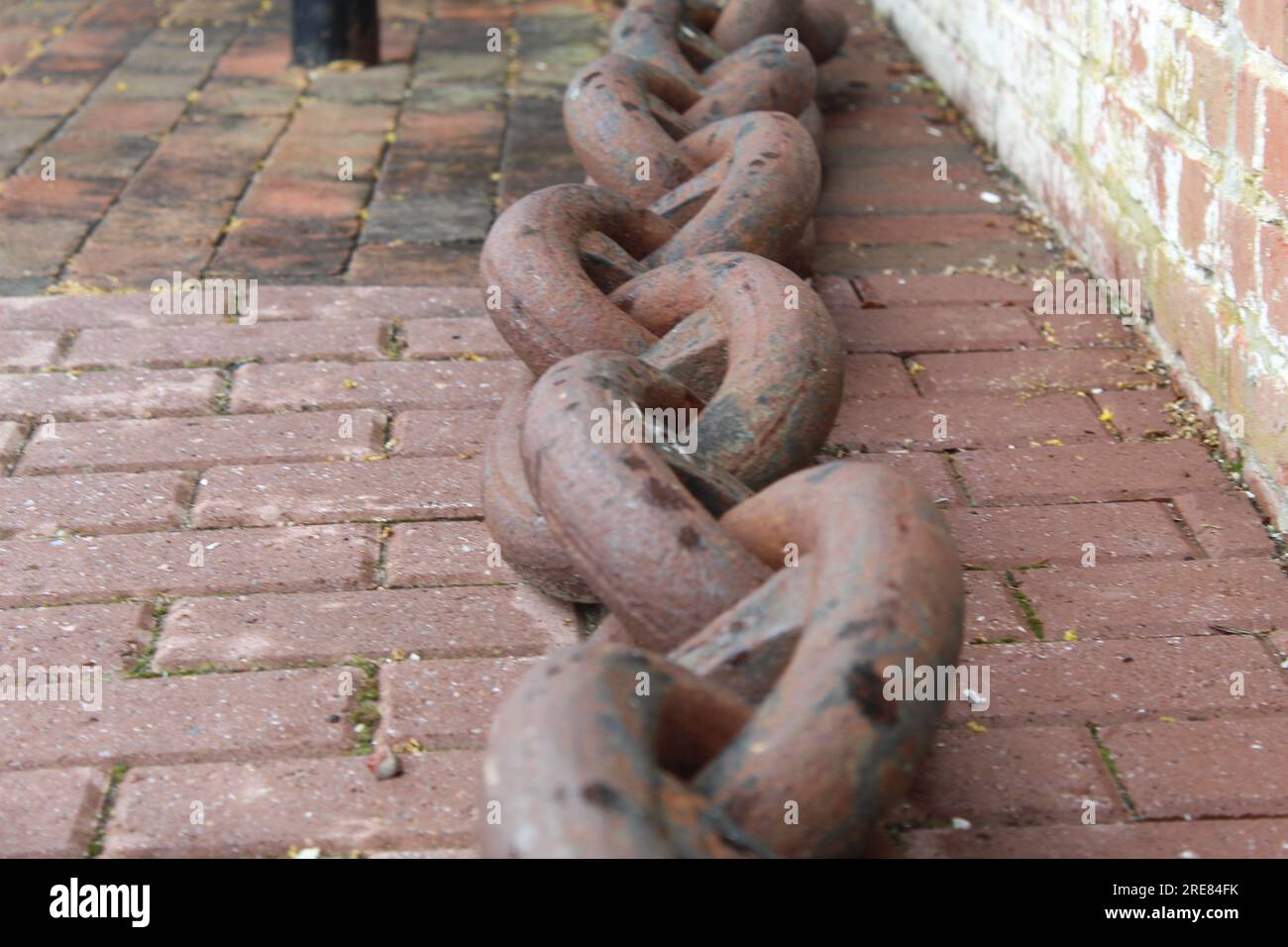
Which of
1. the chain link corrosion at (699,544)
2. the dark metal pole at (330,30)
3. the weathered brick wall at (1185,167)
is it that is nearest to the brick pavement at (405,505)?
the weathered brick wall at (1185,167)

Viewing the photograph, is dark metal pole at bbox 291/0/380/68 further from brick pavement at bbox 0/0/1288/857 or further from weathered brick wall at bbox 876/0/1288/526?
weathered brick wall at bbox 876/0/1288/526

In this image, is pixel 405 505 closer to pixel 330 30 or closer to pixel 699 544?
pixel 699 544

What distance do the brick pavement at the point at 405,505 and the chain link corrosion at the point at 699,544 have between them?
0.28 meters

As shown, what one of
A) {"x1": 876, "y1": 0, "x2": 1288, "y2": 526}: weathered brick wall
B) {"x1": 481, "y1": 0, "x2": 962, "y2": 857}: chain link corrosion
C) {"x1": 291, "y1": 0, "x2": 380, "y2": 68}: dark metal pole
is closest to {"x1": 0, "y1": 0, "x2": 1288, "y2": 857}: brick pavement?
{"x1": 876, "y1": 0, "x2": 1288, "y2": 526}: weathered brick wall

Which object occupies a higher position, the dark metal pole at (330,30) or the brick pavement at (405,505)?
the dark metal pole at (330,30)

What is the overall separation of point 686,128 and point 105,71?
2472 mm

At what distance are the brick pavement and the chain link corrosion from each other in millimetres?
285

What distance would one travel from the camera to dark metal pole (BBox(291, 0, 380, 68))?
4.45 metres

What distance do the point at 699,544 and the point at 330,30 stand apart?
11.3 ft

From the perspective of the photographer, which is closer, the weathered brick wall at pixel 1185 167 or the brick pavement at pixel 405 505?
the brick pavement at pixel 405 505

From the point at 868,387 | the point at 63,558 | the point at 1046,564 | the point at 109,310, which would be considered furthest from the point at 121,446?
the point at 1046,564

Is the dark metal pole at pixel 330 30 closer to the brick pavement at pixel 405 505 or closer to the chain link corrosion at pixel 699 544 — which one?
the brick pavement at pixel 405 505

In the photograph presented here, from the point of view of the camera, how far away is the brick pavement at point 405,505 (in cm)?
166
